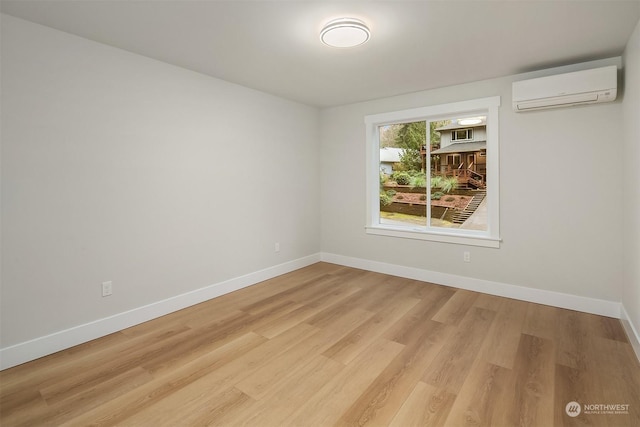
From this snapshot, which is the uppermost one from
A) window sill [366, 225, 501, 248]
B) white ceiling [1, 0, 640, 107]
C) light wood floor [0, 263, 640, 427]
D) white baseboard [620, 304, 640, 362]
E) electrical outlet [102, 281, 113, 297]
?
white ceiling [1, 0, 640, 107]

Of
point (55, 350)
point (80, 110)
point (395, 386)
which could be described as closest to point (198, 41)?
point (80, 110)

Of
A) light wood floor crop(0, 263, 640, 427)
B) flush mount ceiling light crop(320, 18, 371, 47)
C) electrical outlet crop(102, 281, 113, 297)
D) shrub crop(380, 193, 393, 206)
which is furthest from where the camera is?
shrub crop(380, 193, 393, 206)

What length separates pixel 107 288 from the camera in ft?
8.87

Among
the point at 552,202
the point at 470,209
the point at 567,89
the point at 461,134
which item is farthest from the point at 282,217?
the point at 567,89

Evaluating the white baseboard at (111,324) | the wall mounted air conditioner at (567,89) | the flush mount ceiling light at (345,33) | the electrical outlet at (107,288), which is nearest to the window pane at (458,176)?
the wall mounted air conditioner at (567,89)

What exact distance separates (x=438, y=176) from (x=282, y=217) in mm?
2165

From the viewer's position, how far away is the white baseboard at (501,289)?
9.87 feet

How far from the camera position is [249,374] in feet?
6.97

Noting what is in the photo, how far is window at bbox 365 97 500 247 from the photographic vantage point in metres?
3.59

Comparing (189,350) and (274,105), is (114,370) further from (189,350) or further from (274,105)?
(274,105)

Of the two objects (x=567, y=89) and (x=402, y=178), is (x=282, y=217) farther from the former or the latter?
(x=567, y=89)

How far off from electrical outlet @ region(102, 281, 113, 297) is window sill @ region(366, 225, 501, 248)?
123 inches

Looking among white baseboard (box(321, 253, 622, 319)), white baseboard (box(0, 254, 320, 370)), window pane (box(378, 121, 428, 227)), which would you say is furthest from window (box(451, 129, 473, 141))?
white baseboard (box(0, 254, 320, 370))

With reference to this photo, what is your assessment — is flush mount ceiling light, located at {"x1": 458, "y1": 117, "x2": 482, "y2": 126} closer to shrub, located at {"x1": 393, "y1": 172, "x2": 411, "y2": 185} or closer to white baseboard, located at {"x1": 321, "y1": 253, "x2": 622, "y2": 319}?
shrub, located at {"x1": 393, "y1": 172, "x2": 411, "y2": 185}
